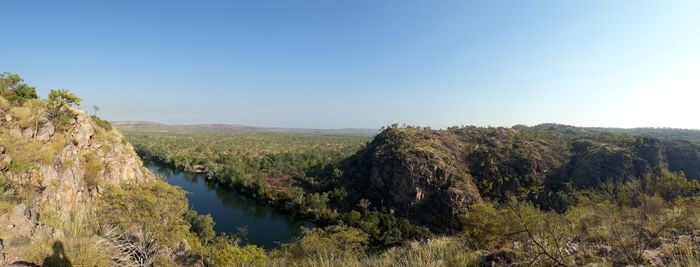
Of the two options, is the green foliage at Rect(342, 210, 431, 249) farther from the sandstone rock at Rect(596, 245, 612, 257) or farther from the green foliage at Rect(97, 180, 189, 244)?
the sandstone rock at Rect(596, 245, 612, 257)

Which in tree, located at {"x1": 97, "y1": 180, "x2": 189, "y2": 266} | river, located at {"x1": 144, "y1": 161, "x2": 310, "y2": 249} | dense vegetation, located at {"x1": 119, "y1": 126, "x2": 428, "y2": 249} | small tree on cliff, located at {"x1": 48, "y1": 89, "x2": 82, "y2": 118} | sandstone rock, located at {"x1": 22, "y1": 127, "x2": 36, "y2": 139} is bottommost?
river, located at {"x1": 144, "y1": 161, "x2": 310, "y2": 249}

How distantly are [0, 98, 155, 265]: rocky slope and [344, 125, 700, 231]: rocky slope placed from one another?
41147mm

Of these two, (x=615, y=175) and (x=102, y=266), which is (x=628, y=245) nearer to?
(x=102, y=266)

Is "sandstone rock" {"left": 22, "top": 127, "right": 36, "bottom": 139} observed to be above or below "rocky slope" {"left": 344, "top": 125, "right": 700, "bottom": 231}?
above

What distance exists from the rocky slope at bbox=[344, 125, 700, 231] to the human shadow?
159ft

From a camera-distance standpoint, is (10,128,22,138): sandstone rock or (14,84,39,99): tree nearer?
(10,128,22,138): sandstone rock

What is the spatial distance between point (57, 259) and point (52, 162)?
15.9 meters

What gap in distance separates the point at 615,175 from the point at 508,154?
18039 mm

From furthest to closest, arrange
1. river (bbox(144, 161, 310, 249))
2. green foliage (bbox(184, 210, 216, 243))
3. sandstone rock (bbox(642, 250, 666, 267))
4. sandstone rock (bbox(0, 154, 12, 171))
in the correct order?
river (bbox(144, 161, 310, 249))
green foliage (bbox(184, 210, 216, 243))
sandstone rock (bbox(0, 154, 12, 171))
sandstone rock (bbox(642, 250, 666, 267))

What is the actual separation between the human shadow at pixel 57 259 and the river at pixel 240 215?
34083 millimetres

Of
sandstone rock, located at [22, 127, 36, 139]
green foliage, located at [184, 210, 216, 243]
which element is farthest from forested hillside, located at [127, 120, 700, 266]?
sandstone rock, located at [22, 127, 36, 139]

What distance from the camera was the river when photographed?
138 ft

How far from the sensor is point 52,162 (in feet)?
49.6

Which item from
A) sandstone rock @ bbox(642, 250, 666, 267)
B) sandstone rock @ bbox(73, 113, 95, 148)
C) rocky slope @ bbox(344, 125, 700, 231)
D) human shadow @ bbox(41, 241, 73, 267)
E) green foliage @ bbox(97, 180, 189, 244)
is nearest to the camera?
human shadow @ bbox(41, 241, 73, 267)
